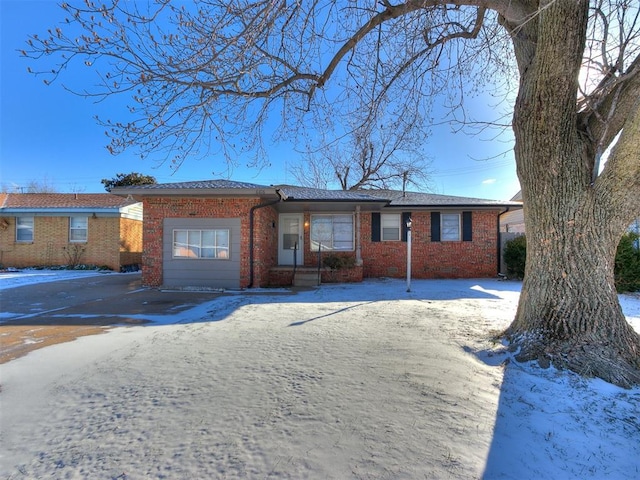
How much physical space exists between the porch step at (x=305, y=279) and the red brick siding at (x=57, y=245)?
9.99 m

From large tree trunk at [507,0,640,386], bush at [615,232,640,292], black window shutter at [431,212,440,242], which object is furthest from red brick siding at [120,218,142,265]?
bush at [615,232,640,292]

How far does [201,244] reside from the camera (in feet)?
32.4

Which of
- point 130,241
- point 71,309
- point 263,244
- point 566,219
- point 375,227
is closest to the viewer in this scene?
point 566,219

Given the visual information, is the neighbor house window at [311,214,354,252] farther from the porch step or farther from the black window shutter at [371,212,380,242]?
the porch step

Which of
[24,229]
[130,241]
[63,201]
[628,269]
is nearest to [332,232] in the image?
[628,269]

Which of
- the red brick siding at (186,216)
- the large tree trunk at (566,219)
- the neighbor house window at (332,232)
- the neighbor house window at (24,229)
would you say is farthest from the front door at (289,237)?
the neighbor house window at (24,229)

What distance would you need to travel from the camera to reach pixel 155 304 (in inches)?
282

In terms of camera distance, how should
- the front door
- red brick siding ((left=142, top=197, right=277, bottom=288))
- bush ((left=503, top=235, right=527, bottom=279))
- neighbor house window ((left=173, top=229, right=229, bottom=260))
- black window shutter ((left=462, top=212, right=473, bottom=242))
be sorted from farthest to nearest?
the front door < black window shutter ((left=462, top=212, right=473, bottom=242)) < bush ((left=503, top=235, right=527, bottom=279)) < neighbor house window ((left=173, top=229, right=229, bottom=260)) < red brick siding ((left=142, top=197, right=277, bottom=288))

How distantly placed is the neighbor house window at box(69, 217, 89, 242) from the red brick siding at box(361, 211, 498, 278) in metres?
13.5

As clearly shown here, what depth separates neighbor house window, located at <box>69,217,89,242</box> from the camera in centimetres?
1577

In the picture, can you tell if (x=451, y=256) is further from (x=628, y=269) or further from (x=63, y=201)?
(x=63, y=201)

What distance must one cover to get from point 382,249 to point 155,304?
8495 mm

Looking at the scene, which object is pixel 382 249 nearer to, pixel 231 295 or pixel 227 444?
pixel 231 295

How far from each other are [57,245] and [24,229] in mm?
1896
